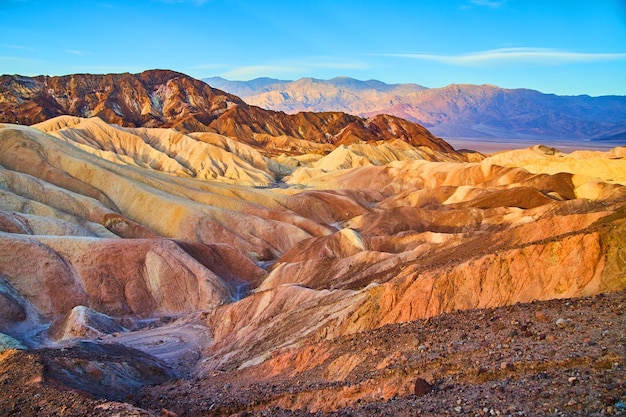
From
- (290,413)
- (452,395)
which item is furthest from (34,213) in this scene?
(452,395)

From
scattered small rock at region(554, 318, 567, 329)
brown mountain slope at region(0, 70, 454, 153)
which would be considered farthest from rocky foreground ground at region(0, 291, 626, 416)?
brown mountain slope at region(0, 70, 454, 153)

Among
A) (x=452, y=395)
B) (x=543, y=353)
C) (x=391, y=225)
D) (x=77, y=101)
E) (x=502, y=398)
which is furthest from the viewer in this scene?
(x=77, y=101)

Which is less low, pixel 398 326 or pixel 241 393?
pixel 398 326

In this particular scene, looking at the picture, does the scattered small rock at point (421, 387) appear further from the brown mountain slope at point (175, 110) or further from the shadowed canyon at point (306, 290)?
the brown mountain slope at point (175, 110)

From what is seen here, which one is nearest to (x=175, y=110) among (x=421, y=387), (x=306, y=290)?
(x=306, y=290)

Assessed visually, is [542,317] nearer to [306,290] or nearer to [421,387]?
[421,387]

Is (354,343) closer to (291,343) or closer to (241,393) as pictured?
(241,393)

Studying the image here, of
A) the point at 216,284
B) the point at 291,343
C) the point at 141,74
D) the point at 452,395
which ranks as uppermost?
the point at 141,74
